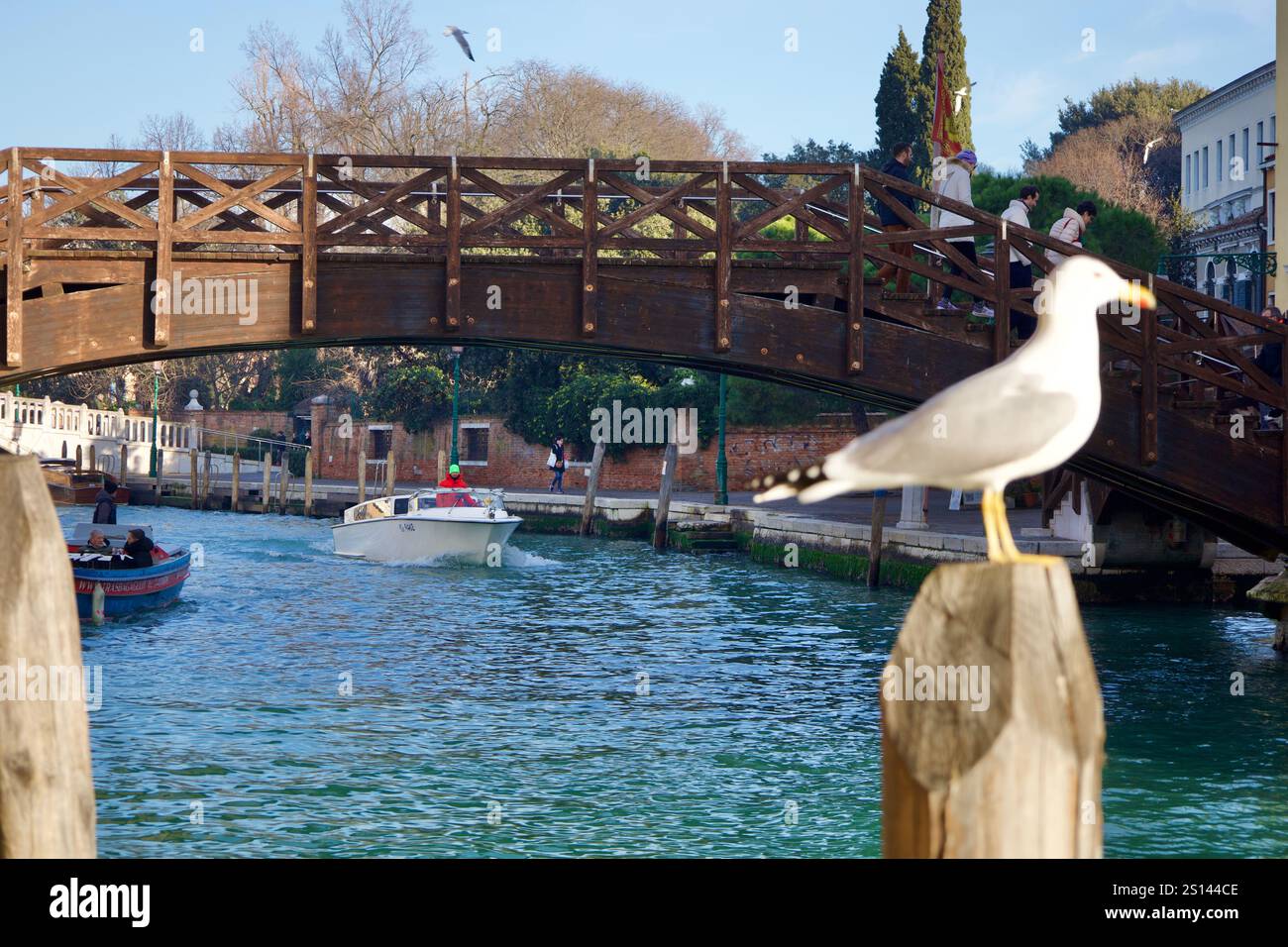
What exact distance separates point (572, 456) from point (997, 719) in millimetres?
37255

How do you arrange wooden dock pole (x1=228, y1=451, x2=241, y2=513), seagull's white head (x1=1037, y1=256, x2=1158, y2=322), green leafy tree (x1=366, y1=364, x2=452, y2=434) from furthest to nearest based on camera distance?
green leafy tree (x1=366, y1=364, x2=452, y2=434), wooden dock pole (x1=228, y1=451, x2=241, y2=513), seagull's white head (x1=1037, y1=256, x2=1158, y2=322)

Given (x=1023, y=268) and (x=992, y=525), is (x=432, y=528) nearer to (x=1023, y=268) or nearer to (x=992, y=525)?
(x=1023, y=268)

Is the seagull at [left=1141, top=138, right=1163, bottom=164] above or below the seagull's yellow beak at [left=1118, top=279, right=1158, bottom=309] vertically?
above

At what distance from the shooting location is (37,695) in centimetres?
334

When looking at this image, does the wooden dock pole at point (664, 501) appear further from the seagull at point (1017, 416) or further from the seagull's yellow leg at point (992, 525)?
the seagull's yellow leg at point (992, 525)

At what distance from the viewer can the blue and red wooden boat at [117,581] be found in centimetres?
1933

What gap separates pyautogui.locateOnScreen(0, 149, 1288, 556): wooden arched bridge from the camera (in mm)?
11938

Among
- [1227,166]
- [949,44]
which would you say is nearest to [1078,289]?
[949,44]

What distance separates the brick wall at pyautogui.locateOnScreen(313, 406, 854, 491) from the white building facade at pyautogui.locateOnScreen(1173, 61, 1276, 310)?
9461 mm

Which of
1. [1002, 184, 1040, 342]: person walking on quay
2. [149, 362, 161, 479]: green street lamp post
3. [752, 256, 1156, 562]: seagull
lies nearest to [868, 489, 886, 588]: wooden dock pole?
[1002, 184, 1040, 342]: person walking on quay

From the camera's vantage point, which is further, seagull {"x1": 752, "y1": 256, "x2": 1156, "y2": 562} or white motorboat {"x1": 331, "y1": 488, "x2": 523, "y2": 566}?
white motorboat {"x1": 331, "y1": 488, "x2": 523, "y2": 566}

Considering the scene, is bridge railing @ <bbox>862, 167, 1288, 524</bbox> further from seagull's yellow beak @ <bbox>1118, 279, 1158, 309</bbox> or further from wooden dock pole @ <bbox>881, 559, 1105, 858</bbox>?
wooden dock pole @ <bbox>881, 559, 1105, 858</bbox>

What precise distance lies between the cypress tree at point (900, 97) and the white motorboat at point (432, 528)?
17.7 m
